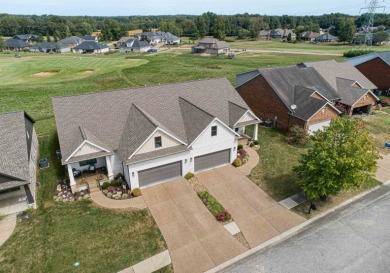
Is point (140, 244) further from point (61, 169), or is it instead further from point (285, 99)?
point (285, 99)

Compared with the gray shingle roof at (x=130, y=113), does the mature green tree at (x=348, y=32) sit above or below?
above

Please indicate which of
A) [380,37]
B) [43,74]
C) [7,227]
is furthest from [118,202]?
[380,37]

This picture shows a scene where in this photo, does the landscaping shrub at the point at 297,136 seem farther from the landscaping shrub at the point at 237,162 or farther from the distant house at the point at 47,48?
the distant house at the point at 47,48

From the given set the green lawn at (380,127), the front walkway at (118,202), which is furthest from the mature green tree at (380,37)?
the front walkway at (118,202)

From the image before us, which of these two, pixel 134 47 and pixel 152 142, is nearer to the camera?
pixel 152 142

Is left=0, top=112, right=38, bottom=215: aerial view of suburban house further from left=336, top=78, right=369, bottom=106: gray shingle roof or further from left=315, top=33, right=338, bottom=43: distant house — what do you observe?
left=315, top=33, right=338, bottom=43: distant house

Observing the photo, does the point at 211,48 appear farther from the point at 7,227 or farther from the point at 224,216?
the point at 7,227
